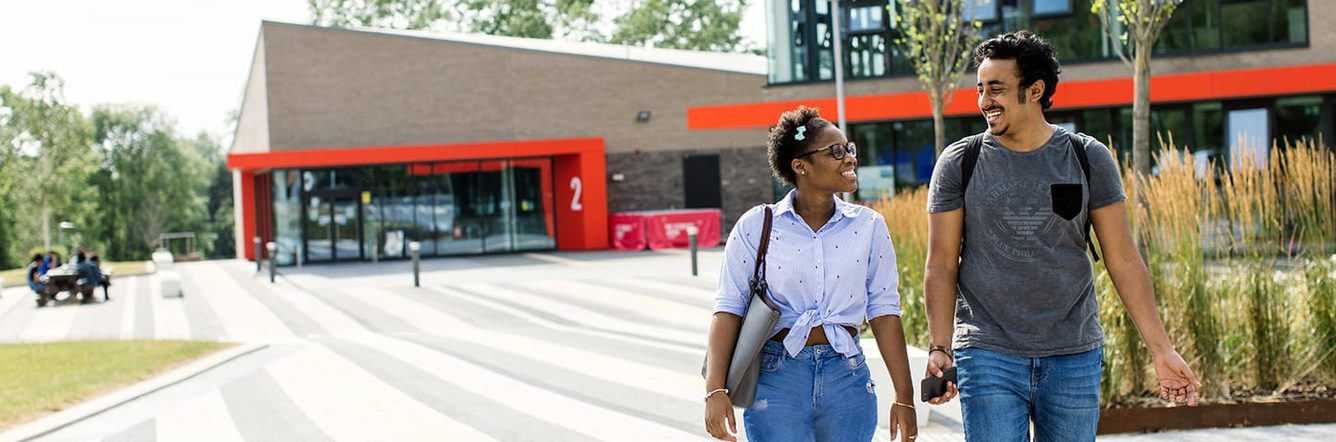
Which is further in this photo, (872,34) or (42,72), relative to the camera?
(42,72)

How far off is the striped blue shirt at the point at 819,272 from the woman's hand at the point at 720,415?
226 mm

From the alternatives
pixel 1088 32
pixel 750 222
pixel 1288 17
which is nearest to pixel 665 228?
pixel 1088 32

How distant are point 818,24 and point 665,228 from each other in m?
7.27

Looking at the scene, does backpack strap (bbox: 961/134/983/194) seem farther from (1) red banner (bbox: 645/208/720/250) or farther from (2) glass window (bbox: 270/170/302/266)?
(2) glass window (bbox: 270/170/302/266)

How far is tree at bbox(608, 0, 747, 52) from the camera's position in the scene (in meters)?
65.8

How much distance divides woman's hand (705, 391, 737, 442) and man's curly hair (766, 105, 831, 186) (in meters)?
0.66

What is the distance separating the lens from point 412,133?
3581cm

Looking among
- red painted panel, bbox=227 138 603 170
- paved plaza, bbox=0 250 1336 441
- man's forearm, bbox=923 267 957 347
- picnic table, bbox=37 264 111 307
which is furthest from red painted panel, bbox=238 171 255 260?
man's forearm, bbox=923 267 957 347

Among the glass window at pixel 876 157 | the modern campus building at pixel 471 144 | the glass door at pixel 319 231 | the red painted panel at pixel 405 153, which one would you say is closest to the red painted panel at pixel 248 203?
the modern campus building at pixel 471 144

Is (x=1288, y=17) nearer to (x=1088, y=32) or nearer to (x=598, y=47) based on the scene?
(x=1088, y=32)

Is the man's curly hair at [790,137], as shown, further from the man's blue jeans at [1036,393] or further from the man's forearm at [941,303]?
the man's blue jeans at [1036,393]

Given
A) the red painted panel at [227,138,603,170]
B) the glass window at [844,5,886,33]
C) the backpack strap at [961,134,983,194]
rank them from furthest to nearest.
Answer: the red painted panel at [227,138,603,170]
the glass window at [844,5,886,33]
the backpack strap at [961,134,983,194]

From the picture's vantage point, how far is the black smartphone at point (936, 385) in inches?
146

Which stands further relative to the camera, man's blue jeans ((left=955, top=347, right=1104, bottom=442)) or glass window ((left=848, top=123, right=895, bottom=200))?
glass window ((left=848, top=123, right=895, bottom=200))
